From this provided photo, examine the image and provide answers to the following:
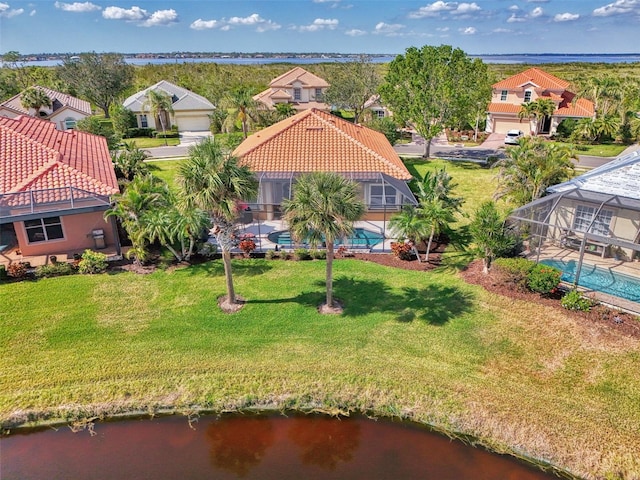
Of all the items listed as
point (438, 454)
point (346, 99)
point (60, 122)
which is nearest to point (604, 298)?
point (438, 454)

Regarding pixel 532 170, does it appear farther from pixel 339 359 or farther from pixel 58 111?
pixel 58 111

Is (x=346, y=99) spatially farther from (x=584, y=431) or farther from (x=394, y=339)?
Answer: (x=584, y=431)

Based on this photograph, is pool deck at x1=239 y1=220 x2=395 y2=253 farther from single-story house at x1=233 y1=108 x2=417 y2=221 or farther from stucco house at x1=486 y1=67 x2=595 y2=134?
stucco house at x1=486 y1=67 x2=595 y2=134

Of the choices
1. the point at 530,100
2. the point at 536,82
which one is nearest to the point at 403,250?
the point at 530,100

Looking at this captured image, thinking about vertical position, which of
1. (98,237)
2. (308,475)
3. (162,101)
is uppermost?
(162,101)

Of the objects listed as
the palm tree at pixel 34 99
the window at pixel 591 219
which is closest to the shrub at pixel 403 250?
the window at pixel 591 219

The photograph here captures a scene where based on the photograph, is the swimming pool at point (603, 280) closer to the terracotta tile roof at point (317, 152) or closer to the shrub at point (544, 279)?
the shrub at point (544, 279)
